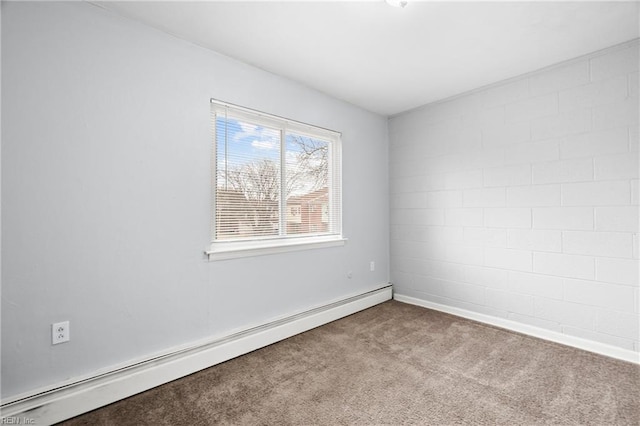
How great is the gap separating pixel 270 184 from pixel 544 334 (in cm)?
295

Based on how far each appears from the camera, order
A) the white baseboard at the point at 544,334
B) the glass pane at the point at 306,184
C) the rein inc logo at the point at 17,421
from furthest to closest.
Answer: the glass pane at the point at 306,184
the white baseboard at the point at 544,334
the rein inc logo at the point at 17,421

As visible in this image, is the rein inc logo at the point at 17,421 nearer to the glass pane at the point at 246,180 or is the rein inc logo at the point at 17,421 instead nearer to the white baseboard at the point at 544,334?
the glass pane at the point at 246,180

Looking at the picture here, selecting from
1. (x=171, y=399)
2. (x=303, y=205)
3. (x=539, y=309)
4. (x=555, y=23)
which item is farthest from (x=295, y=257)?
(x=555, y=23)

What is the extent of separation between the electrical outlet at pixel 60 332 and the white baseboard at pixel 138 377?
258 millimetres

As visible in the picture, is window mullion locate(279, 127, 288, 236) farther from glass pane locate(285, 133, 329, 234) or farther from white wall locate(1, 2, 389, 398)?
white wall locate(1, 2, 389, 398)

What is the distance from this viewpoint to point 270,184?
2.87 meters

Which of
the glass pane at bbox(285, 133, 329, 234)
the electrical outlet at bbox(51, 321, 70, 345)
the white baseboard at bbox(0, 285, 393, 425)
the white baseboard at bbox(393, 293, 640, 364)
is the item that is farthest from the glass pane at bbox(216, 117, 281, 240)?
the white baseboard at bbox(393, 293, 640, 364)

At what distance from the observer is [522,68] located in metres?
2.73

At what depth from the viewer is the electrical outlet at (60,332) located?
170 centimetres

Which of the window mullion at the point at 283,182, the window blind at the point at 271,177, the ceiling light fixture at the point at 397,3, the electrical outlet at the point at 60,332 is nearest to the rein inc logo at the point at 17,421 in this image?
the electrical outlet at the point at 60,332

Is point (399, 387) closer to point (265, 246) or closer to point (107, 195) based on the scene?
point (265, 246)

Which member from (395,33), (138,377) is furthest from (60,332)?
(395,33)

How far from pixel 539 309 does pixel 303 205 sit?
2510mm

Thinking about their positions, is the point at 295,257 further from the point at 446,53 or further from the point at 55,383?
the point at 446,53
